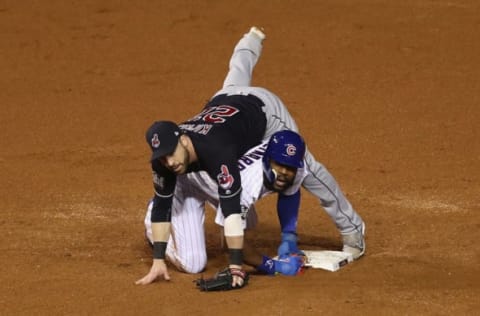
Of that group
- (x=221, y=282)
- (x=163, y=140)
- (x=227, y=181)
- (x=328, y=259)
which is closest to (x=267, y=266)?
(x=328, y=259)

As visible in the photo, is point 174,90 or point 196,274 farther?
point 174,90

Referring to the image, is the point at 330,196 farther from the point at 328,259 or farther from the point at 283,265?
the point at 283,265

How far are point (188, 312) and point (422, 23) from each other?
25.0ft

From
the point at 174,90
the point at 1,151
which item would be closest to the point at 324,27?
the point at 174,90

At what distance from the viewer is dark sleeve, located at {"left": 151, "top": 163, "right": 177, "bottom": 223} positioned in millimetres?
6613

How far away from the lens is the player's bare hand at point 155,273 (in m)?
6.64

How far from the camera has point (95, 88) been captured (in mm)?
11492

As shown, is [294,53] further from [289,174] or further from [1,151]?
[289,174]

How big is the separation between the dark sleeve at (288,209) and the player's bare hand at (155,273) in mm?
907

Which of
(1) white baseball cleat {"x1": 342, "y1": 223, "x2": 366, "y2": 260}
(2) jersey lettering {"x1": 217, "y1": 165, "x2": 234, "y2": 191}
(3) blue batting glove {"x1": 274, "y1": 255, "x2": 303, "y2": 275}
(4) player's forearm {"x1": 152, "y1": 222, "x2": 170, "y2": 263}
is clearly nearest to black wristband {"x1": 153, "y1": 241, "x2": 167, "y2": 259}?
(4) player's forearm {"x1": 152, "y1": 222, "x2": 170, "y2": 263}

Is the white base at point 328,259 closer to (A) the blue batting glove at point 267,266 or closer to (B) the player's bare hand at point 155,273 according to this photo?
(A) the blue batting glove at point 267,266

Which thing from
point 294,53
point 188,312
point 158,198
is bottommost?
point 188,312

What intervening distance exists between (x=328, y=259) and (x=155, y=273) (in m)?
1.12

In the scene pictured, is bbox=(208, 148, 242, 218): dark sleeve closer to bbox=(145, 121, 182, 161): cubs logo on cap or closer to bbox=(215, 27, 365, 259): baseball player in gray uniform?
bbox=(145, 121, 182, 161): cubs logo on cap
